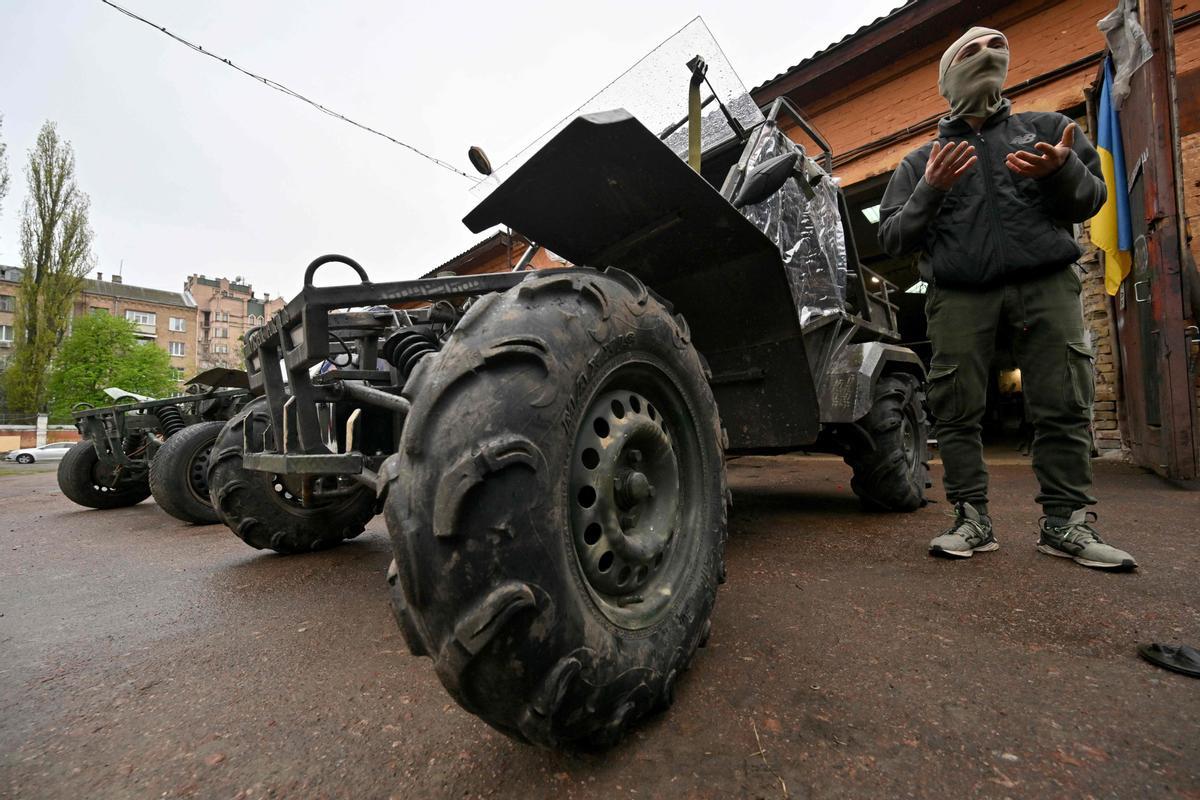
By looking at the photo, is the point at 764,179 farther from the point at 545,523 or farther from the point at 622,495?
the point at 545,523

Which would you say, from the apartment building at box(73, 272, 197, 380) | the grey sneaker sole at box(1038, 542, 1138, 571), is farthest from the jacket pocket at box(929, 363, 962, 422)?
the apartment building at box(73, 272, 197, 380)

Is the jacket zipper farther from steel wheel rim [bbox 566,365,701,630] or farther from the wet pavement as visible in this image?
steel wheel rim [bbox 566,365,701,630]

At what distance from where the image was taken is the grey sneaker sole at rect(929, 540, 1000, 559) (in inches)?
90.7

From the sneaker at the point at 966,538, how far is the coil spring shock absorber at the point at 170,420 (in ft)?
23.6

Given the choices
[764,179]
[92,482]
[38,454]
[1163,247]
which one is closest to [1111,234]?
[1163,247]

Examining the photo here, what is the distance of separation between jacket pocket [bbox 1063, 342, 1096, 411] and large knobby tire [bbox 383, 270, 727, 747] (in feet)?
6.18

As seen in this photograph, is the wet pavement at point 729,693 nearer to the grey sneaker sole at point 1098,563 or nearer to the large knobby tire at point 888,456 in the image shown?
the grey sneaker sole at point 1098,563

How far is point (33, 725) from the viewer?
1335 mm

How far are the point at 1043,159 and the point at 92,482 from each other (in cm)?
850

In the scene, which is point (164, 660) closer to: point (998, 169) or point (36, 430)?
point (998, 169)

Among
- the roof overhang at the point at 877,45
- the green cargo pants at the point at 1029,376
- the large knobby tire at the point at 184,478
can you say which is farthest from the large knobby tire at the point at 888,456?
the roof overhang at the point at 877,45

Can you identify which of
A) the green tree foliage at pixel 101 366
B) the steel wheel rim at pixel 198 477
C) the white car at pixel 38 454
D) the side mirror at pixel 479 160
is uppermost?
the green tree foliage at pixel 101 366

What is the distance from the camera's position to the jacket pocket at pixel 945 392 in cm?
241

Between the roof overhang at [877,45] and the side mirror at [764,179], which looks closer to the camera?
the side mirror at [764,179]
